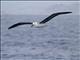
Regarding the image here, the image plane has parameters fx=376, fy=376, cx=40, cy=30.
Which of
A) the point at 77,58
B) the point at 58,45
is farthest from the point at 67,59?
the point at 58,45

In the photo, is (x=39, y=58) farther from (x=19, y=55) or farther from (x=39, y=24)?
(x=39, y=24)

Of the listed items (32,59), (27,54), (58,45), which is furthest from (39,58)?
(58,45)

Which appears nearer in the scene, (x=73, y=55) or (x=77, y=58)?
(x=77, y=58)

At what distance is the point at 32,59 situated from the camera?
5394 cm

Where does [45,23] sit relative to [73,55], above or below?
above

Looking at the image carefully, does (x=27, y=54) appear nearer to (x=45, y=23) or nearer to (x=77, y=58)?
(x=77, y=58)

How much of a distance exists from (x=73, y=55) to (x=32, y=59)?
7.82 meters

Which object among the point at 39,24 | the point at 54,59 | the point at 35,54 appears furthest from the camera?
the point at 35,54

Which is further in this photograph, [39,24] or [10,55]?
[10,55]

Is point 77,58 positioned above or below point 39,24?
below

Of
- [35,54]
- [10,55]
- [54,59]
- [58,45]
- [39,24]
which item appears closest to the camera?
[39,24]

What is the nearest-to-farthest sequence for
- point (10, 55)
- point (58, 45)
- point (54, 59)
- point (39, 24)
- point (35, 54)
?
point (39, 24), point (54, 59), point (10, 55), point (35, 54), point (58, 45)

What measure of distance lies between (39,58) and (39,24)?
2443cm

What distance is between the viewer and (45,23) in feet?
103
